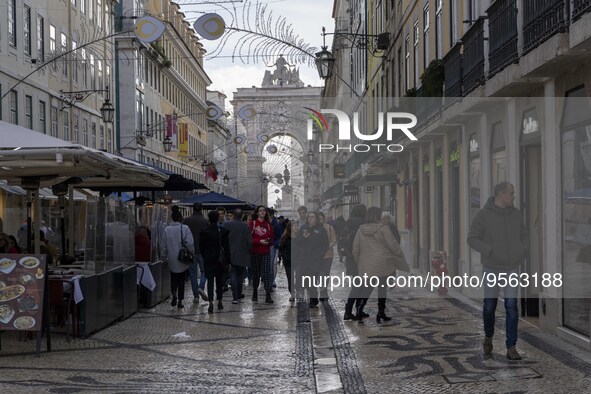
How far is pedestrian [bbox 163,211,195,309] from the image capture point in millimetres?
16031

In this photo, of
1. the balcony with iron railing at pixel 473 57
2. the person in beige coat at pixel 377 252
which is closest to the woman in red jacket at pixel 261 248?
the balcony with iron railing at pixel 473 57

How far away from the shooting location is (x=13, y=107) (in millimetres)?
28516

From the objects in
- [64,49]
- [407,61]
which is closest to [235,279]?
[407,61]

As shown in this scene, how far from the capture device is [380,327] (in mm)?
12531

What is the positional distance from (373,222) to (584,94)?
3.81 m

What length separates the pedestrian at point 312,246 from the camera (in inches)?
617

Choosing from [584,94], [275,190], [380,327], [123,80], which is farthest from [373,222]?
[275,190]

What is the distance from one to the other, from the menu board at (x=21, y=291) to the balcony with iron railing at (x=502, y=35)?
6184mm

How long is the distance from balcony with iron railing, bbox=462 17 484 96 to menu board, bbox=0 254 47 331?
713cm

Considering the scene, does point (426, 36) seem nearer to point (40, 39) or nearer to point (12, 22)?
point (12, 22)

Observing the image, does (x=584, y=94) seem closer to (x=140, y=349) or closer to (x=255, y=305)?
(x=140, y=349)

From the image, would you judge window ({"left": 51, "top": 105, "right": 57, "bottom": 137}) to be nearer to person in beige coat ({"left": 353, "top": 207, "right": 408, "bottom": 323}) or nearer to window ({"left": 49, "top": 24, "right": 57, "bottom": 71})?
window ({"left": 49, "top": 24, "right": 57, "bottom": 71})

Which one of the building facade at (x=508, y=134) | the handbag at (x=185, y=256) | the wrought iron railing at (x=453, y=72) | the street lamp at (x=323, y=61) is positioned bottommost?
the handbag at (x=185, y=256)

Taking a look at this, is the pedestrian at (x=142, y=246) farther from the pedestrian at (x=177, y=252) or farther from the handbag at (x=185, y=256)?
the handbag at (x=185, y=256)
